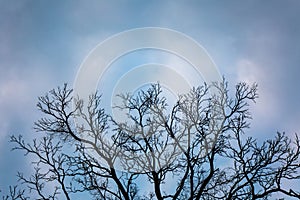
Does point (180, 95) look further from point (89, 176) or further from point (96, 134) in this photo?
point (89, 176)

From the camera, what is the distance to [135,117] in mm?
12844

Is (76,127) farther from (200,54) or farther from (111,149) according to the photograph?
(200,54)

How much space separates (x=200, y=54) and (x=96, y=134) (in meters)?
4.40

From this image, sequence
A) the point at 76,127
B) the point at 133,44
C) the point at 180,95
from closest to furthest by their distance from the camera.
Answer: the point at 133,44, the point at 180,95, the point at 76,127

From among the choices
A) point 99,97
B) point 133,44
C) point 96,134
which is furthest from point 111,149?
point 133,44

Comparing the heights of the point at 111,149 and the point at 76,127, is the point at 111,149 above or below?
below

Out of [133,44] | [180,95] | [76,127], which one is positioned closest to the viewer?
[133,44]

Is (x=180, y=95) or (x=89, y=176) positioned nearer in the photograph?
(x=180, y=95)

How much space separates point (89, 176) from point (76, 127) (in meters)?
1.72

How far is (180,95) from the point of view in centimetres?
1238

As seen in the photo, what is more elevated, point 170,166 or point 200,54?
point 200,54

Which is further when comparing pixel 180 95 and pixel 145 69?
pixel 180 95

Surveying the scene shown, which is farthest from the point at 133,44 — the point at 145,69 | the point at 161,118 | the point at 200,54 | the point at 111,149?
the point at 111,149

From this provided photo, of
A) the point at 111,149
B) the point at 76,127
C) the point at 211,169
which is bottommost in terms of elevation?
the point at 211,169
